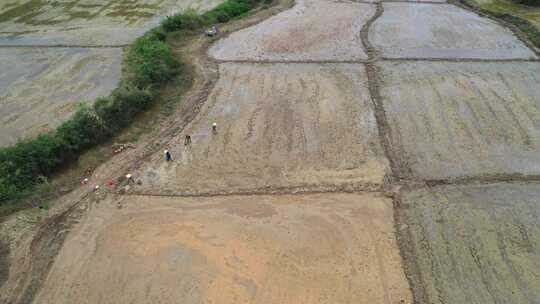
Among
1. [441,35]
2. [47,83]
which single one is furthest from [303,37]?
[47,83]

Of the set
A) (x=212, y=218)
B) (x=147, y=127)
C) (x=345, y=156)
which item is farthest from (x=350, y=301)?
(x=147, y=127)

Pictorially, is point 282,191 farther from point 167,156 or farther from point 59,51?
point 59,51

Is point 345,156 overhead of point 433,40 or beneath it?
beneath

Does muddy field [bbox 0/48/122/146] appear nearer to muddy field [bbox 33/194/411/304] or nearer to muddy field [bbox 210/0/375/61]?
muddy field [bbox 33/194/411/304]


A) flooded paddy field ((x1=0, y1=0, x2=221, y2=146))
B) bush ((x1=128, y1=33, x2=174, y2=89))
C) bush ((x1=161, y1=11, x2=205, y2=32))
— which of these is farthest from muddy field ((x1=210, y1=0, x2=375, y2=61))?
flooded paddy field ((x1=0, y1=0, x2=221, y2=146))

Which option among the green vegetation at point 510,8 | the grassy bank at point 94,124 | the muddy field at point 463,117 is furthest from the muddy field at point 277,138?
the green vegetation at point 510,8

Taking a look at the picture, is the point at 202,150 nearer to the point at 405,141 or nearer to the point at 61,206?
the point at 61,206

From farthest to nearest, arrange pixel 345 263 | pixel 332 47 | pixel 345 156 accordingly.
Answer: pixel 332 47, pixel 345 156, pixel 345 263
